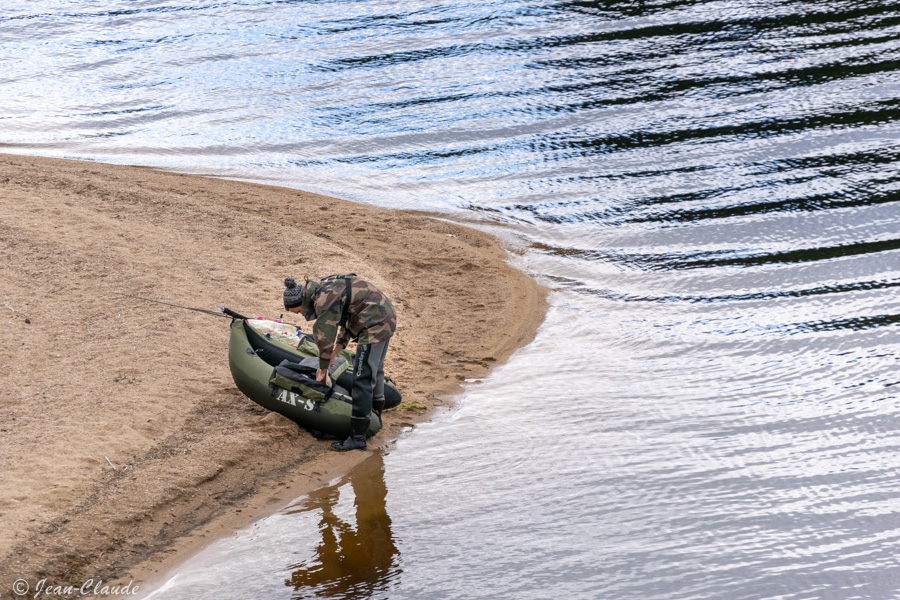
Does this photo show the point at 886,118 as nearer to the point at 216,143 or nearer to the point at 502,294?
the point at 502,294

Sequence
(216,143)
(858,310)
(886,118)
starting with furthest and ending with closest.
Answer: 1. (216,143)
2. (886,118)
3. (858,310)

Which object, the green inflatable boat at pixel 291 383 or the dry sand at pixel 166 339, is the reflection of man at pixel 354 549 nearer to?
the dry sand at pixel 166 339

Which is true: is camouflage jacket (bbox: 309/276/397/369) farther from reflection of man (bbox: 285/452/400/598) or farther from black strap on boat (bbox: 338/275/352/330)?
reflection of man (bbox: 285/452/400/598)

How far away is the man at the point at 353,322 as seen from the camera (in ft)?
27.7

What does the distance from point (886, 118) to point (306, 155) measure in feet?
40.2

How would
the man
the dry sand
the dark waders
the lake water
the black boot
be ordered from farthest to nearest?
1. the black boot
2. the dark waders
3. the man
4. the dry sand
5. the lake water

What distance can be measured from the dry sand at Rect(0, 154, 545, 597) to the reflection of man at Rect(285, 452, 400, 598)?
35 cm

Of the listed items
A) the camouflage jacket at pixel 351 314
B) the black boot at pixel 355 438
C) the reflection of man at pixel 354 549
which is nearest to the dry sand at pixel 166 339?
the black boot at pixel 355 438

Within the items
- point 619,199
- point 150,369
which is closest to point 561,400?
point 150,369

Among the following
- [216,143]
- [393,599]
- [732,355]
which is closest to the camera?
[393,599]

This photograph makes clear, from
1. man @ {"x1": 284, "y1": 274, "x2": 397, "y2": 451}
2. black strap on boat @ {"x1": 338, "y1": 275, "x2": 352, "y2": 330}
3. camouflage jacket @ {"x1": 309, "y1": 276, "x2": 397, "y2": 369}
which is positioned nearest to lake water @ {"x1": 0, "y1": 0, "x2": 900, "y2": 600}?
man @ {"x1": 284, "y1": 274, "x2": 397, "y2": 451}

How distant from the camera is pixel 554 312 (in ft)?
41.4

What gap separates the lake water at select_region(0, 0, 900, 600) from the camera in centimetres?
771

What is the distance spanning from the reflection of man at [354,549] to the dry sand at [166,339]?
349 mm
